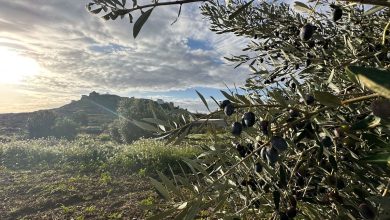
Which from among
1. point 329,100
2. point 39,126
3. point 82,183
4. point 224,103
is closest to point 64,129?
point 39,126

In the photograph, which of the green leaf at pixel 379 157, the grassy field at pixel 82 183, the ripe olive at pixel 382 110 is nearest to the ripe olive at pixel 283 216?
the green leaf at pixel 379 157

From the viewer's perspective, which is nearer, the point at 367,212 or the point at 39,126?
the point at 367,212

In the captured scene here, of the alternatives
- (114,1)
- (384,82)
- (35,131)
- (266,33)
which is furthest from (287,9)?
(35,131)

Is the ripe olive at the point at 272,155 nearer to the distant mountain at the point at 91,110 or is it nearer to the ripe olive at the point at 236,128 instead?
the ripe olive at the point at 236,128

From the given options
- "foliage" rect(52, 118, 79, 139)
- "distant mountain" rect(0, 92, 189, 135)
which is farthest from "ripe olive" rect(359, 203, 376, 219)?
"distant mountain" rect(0, 92, 189, 135)

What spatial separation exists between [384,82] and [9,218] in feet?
27.3

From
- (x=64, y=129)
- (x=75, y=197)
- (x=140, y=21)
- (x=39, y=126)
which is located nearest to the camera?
(x=140, y=21)

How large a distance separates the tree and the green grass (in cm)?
703

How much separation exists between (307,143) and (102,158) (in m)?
12.0

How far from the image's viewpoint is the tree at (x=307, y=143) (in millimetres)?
887

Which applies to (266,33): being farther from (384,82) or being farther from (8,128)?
(8,128)

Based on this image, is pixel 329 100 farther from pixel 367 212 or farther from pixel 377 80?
pixel 367 212

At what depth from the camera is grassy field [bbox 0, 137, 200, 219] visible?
7307mm

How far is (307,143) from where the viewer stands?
4.66 feet
